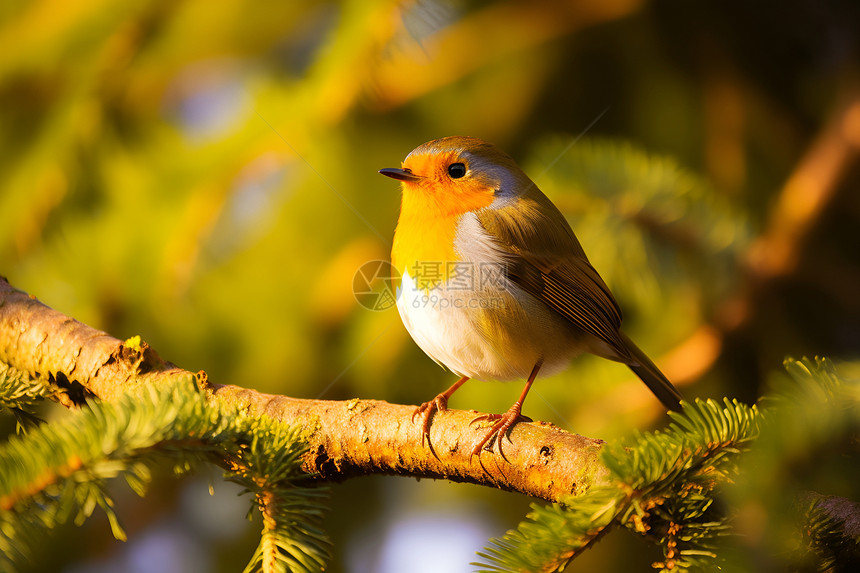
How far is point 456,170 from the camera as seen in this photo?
6.32ft

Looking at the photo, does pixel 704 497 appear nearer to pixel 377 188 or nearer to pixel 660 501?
pixel 660 501

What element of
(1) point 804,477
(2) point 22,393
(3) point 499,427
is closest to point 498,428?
(3) point 499,427

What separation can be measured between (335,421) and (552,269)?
0.83 m

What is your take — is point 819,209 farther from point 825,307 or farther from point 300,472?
point 300,472

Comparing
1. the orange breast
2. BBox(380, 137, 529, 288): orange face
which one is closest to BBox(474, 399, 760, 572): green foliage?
the orange breast

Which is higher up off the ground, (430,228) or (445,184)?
(445,184)

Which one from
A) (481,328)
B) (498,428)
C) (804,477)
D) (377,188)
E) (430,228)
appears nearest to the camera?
(804,477)

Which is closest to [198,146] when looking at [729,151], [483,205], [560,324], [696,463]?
[483,205]

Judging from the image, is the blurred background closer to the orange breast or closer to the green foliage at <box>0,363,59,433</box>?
the orange breast

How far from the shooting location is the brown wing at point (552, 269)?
6.03 feet

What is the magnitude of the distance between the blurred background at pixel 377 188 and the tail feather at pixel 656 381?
0.32ft

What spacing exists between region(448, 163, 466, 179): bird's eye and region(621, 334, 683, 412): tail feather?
2.18 feet

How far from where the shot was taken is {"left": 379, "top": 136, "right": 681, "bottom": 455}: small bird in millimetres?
1673

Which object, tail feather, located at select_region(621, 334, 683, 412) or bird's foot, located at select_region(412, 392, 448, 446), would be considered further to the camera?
tail feather, located at select_region(621, 334, 683, 412)
